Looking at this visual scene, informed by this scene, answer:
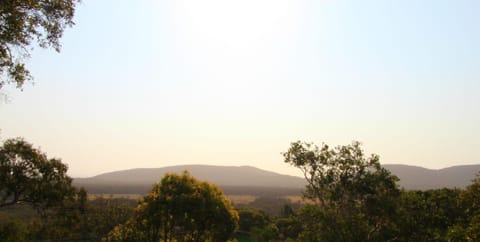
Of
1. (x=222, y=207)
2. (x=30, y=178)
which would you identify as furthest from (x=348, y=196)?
(x=30, y=178)

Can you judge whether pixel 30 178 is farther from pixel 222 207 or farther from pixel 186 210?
pixel 222 207

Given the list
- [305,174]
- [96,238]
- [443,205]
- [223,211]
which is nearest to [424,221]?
[443,205]

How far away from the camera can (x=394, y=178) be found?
31078 millimetres

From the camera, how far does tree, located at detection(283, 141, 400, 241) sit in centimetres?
2666

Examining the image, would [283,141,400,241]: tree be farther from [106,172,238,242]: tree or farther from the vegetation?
[106,172,238,242]: tree

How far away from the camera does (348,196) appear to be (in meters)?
29.3

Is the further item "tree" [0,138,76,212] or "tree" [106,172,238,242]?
"tree" [106,172,238,242]

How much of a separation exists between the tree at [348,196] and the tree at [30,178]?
18118mm

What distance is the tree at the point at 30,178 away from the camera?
63.8 ft

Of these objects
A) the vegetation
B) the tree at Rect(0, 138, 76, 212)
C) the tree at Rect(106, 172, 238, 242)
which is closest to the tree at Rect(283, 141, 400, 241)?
the vegetation

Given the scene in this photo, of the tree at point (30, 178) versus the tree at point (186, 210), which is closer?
the tree at point (30, 178)

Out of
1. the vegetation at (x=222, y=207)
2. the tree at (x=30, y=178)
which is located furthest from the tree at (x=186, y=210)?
the tree at (x=30, y=178)

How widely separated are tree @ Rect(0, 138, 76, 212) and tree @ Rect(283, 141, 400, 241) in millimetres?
18118

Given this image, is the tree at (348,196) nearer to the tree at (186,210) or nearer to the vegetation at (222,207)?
the vegetation at (222,207)
